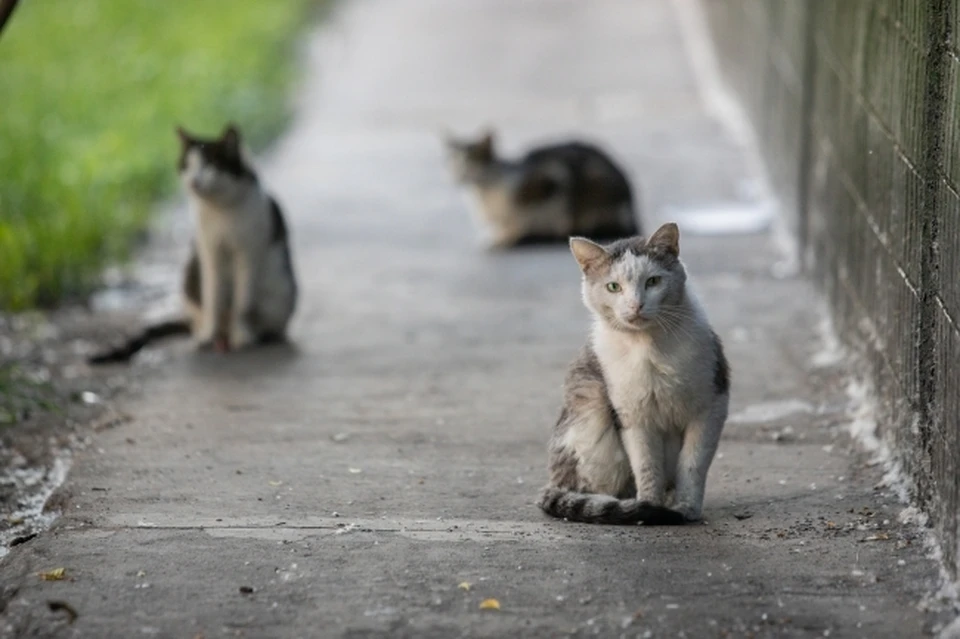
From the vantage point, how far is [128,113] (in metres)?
13.6

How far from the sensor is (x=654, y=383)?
496 centimetres

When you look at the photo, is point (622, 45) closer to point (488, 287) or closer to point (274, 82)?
point (274, 82)

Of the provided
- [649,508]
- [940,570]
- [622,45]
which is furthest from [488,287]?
[622,45]

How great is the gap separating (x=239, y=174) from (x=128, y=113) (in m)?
5.83

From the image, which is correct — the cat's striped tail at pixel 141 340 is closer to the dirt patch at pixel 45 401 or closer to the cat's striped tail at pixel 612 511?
the dirt patch at pixel 45 401

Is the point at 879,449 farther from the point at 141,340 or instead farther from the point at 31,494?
the point at 141,340

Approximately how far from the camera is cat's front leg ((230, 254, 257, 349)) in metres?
8.26

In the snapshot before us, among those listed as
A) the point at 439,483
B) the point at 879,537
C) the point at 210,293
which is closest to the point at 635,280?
the point at 879,537

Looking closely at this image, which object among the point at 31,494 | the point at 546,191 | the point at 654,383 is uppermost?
the point at 654,383

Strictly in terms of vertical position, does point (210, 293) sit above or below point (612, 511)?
above

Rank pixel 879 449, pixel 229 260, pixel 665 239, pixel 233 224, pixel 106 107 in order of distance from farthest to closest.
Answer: pixel 106 107
pixel 229 260
pixel 233 224
pixel 879 449
pixel 665 239

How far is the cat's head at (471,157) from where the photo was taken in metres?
10.7

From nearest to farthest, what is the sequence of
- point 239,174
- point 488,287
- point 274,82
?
point 239,174 < point 488,287 < point 274,82

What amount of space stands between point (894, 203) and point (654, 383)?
1389 mm
